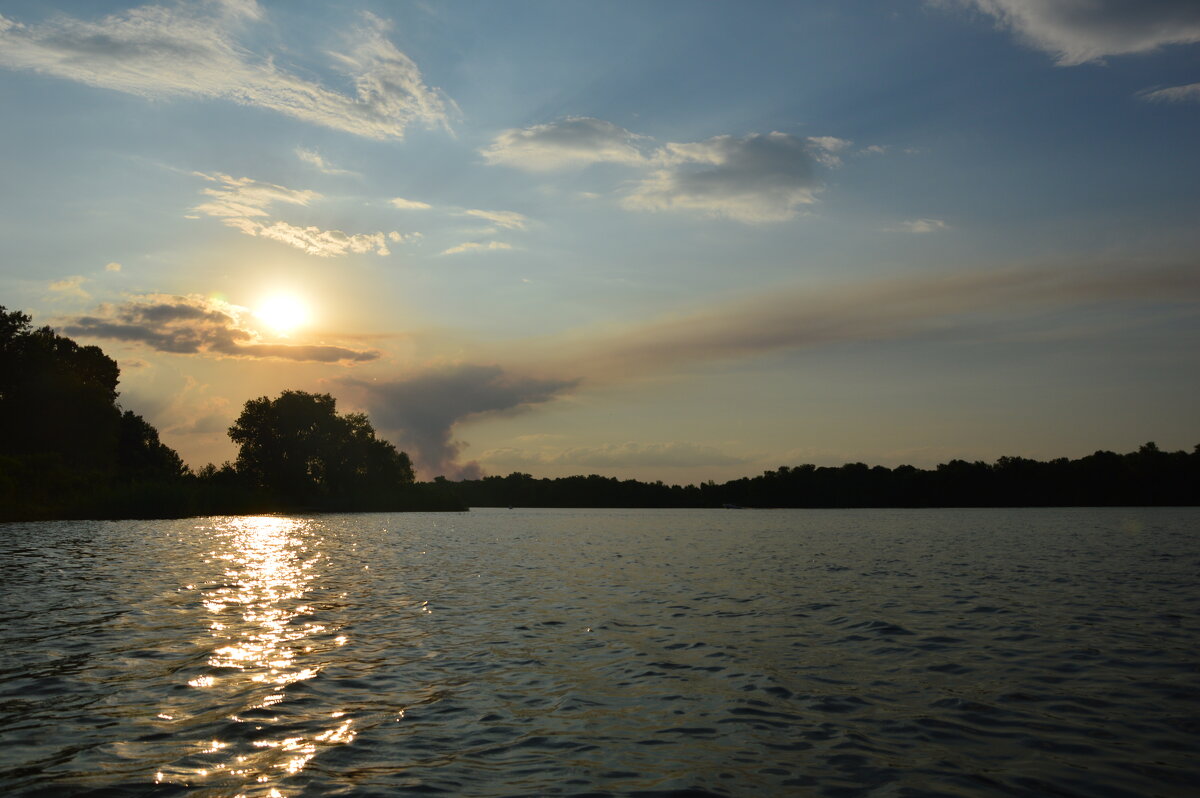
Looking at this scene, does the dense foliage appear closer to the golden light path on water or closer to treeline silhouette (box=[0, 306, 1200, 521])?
treeline silhouette (box=[0, 306, 1200, 521])

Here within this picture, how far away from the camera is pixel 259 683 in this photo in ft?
56.1

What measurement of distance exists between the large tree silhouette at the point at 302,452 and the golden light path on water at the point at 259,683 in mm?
137503

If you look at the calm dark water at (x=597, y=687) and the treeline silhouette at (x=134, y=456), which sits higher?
the treeline silhouette at (x=134, y=456)

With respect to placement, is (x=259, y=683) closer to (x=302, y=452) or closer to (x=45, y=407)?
(x=45, y=407)

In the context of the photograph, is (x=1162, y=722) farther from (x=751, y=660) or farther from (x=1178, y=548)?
(x=1178, y=548)

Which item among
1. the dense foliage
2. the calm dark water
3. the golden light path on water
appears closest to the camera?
the golden light path on water

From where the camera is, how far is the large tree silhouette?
549 feet

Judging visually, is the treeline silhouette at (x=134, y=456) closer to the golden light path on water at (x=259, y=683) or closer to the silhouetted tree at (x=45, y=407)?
the silhouetted tree at (x=45, y=407)

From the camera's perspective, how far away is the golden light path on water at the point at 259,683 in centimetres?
1139

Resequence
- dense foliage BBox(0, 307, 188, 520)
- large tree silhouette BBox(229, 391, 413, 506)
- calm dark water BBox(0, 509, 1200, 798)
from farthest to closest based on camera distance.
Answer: large tree silhouette BBox(229, 391, 413, 506), dense foliage BBox(0, 307, 188, 520), calm dark water BBox(0, 509, 1200, 798)

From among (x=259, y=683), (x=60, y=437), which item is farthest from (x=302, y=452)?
(x=259, y=683)

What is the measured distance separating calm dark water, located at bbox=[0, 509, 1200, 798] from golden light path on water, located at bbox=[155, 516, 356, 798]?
82 mm

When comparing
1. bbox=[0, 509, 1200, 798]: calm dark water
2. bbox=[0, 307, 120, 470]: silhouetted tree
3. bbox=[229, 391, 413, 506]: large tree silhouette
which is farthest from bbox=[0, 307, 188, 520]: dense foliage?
bbox=[0, 509, 1200, 798]: calm dark water

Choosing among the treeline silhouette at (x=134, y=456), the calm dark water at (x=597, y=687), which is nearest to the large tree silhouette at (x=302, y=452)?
the treeline silhouette at (x=134, y=456)
